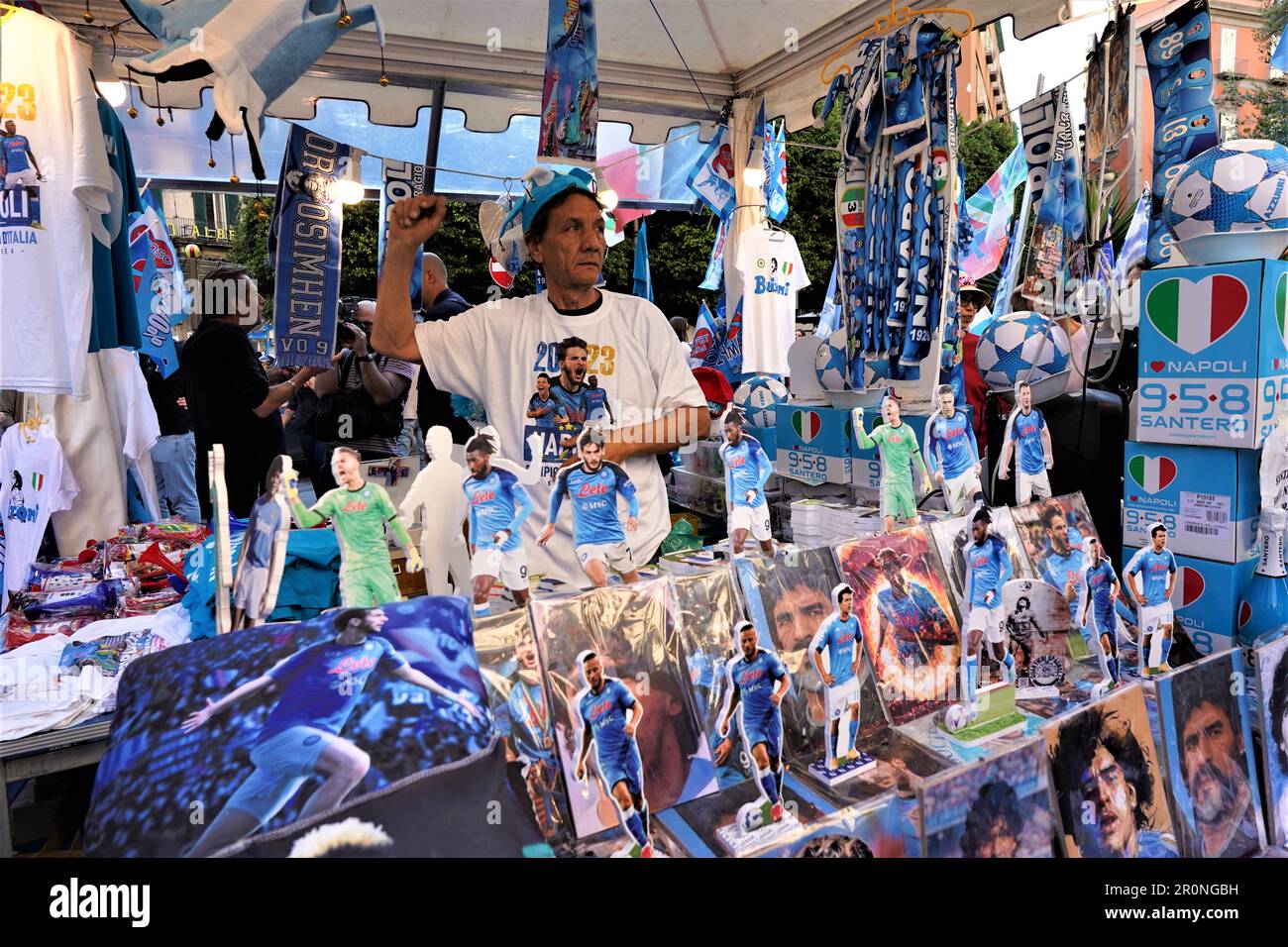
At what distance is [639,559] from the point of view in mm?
1801

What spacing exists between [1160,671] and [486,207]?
453 cm

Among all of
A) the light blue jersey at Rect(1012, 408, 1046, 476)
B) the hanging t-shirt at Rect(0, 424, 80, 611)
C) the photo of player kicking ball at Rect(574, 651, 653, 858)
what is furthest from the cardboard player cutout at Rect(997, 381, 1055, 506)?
the hanging t-shirt at Rect(0, 424, 80, 611)

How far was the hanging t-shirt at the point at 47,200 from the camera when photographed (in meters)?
2.13

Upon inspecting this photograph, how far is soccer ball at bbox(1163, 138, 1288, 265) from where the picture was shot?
218cm

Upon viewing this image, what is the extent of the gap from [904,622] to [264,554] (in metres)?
1.20

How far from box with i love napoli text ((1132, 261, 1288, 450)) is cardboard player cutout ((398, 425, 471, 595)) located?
6.80ft

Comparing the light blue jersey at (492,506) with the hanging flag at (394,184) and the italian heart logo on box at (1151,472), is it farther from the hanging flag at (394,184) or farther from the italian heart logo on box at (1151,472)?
the hanging flag at (394,184)

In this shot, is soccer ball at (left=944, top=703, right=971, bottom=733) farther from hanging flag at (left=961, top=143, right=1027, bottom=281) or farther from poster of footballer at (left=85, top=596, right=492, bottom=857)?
hanging flag at (left=961, top=143, right=1027, bottom=281)

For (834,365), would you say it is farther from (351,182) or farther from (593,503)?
(351,182)

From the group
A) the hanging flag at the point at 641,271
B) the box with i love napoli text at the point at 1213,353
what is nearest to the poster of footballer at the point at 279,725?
the box with i love napoli text at the point at 1213,353

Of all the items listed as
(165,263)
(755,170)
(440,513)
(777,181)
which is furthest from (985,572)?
(165,263)

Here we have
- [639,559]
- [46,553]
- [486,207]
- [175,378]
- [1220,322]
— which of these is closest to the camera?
[639,559]
